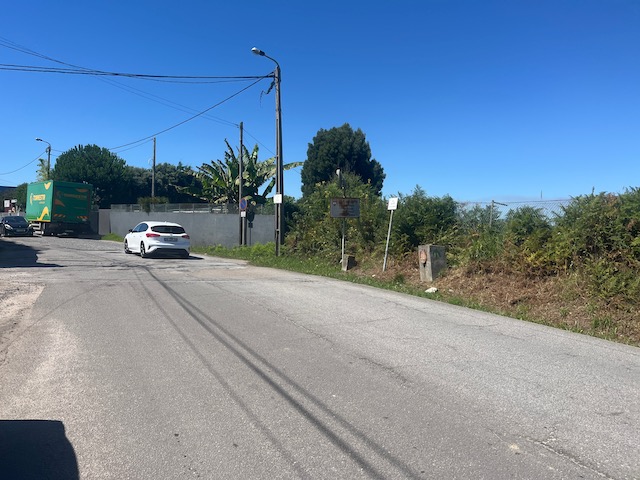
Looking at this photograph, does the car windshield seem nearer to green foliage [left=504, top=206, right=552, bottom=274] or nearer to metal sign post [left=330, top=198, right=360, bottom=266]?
metal sign post [left=330, top=198, right=360, bottom=266]

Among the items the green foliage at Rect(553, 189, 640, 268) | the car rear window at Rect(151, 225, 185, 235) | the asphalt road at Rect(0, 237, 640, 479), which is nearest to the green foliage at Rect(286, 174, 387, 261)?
the car rear window at Rect(151, 225, 185, 235)

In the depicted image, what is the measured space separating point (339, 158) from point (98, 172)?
95.1 ft

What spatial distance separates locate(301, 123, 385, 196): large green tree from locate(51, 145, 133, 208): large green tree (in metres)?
24.3

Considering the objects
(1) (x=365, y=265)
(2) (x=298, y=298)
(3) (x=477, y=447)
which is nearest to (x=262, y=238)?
(1) (x=365, y=265)

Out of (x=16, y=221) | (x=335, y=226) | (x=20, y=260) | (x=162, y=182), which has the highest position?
(x=162, y=182)

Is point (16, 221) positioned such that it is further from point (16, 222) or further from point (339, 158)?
point (339, 158)

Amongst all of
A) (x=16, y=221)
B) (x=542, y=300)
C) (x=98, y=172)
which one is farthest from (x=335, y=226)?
(x=98, y=172)

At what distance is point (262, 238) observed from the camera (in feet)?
85.9

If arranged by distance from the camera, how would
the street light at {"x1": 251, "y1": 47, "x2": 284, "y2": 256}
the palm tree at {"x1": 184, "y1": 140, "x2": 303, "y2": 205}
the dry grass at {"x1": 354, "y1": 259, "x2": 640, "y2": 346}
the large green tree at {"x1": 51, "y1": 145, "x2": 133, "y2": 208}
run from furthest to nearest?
the large green tree at {"x1": 51, "y1": 145, "x2": 133, "y2": 208}, the palm tree at {"x1": 184, "y1": 140, "x2": 303, "y2": 205}, the street light at {"x1": 251, "y1": 47, "x2": 284, "y2": 256}, the dry grass at {"x1": 354, "y1": 259, "x2": 640, "y2": 346}

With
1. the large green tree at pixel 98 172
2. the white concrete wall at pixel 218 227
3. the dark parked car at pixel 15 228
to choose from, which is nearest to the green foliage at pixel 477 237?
the white concrete wall at pixel 218 227

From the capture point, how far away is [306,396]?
4.64 m

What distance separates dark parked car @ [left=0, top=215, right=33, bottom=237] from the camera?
112 feet

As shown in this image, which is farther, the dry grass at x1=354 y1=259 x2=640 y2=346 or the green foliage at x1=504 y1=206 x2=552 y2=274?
the green foliage at x1=504 y1=206 x2=552 y2=274

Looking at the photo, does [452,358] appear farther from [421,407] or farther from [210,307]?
[210,307]
